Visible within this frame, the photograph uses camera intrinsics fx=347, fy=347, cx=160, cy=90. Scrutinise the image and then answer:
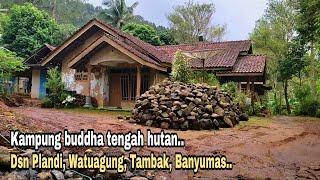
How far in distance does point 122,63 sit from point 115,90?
80.8 inches

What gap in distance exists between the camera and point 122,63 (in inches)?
719

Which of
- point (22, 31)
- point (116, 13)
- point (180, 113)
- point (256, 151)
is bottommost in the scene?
point (256, 151)

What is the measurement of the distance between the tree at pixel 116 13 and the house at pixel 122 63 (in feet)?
53.3

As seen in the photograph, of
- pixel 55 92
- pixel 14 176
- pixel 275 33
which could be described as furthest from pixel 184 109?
pixel 275 33

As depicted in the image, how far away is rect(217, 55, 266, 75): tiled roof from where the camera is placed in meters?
18.2

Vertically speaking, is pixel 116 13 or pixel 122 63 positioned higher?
pixel 116 13

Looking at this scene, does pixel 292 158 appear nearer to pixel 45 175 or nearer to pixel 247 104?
pixel 45 175

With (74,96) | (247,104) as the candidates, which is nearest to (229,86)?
(247,104)

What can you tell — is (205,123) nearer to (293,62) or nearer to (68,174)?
(68,174)

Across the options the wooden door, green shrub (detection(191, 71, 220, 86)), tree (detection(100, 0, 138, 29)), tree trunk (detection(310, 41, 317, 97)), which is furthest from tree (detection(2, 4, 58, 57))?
tree trunk (detection(310, 41, 317, 97))

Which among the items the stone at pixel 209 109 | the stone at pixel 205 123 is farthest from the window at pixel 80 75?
the stone at pixel 205 123

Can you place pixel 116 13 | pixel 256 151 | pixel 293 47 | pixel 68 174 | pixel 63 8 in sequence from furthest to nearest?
pixel 63 8
pixel 116 13
pixel 293 47
pixel 256 151
pixel 68 174

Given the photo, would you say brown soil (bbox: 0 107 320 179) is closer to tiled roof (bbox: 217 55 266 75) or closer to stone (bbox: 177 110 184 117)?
stone (bbox: 177 110 184 117)

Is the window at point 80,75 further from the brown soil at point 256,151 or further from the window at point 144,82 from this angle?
the brown soil at point 256,151
